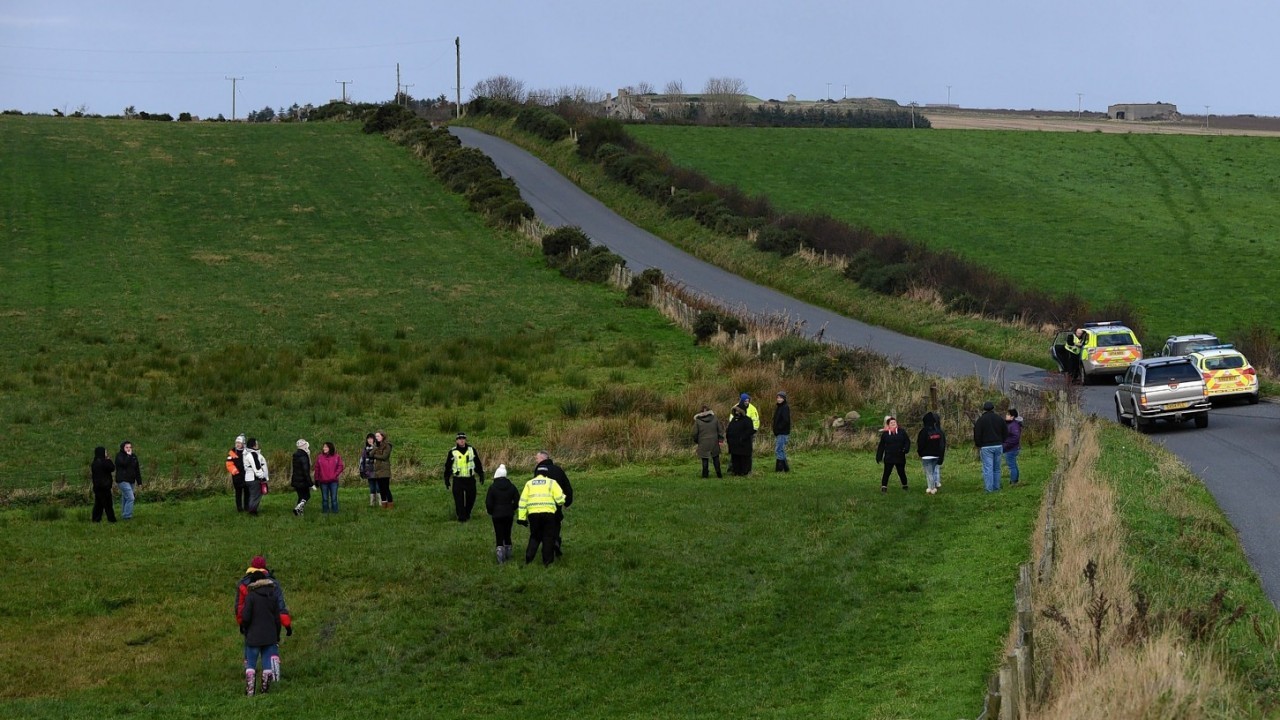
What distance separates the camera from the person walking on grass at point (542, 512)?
21.7 meters

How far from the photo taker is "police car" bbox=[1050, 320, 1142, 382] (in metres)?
45.5

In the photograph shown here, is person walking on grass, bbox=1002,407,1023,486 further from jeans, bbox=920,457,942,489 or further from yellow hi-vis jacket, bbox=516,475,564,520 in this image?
yellow hi-vis jacket, bbox=516,475,564,520

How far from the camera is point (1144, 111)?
152m

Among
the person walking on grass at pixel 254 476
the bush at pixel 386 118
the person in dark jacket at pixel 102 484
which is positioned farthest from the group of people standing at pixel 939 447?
the bush at pixel 386 118

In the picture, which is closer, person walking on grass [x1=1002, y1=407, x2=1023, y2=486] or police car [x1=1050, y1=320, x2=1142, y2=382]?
person walking on grass [x1=1002, y1=407, x2=1023, y2=486]

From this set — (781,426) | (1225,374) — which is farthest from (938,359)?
(781,426)

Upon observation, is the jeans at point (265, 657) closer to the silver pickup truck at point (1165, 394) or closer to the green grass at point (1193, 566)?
the green grass at point (1193, 566)

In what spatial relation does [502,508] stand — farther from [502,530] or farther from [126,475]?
[126,475]

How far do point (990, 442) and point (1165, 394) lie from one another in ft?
34.5

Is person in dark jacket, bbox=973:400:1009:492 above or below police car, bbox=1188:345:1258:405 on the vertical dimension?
below

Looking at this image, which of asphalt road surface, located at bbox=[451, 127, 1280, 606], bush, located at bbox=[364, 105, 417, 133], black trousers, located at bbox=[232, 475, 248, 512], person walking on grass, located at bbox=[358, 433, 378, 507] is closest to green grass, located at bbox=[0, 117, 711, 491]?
black trousers, located at bbox=[232, 475, 248, 512]

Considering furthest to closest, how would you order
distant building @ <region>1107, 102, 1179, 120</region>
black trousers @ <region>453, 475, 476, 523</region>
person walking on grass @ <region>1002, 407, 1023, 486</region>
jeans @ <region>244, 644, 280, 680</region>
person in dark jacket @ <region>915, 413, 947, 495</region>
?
A: distant building @ <region>1107, 102, 1179, 120</region>, person walking on grass @ <region>1002, 407, 1023, 486</region>, person in dark jacket @ <region>915, 413, 947, 495</region>, black trousers @ <region>453, 475, 476, 523</region>, jeans @ <region>244, 644, 280, 680</region>

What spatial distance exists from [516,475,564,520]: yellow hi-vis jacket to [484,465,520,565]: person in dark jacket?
9.5 inches

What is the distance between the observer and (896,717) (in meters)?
14.6
